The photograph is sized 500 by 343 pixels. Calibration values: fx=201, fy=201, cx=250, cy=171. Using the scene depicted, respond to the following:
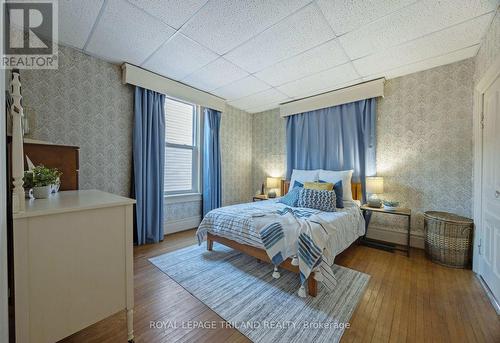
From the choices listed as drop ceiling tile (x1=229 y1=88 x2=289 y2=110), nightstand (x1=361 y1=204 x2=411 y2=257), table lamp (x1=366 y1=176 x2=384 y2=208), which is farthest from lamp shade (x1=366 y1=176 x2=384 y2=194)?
drop ceiling tile (x1=229 y1=88 x2=289 y2=110)

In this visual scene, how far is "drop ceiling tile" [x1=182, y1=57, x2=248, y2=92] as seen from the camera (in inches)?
107

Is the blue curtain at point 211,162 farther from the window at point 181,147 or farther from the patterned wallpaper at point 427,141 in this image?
the patterned wallpaper at point 427,141

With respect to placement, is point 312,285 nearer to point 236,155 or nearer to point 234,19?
point 234,19

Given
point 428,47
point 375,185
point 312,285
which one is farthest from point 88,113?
point 428,47

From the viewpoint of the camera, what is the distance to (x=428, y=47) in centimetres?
227

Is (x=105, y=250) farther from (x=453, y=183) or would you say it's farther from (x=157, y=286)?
(x=453, y=183)

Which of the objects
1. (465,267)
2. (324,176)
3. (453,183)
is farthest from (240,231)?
(453,183)

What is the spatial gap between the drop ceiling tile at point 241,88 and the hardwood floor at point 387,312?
286 centimetres

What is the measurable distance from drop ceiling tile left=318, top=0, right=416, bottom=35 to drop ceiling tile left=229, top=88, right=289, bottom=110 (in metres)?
1.65

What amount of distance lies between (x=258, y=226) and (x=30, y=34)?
3.13 meters

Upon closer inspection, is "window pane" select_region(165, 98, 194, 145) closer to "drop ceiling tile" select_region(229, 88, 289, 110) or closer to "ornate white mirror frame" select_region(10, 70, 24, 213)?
"drop ceiling tile" select_region(229, 88, 289, 110)

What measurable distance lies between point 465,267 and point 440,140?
1556 mm

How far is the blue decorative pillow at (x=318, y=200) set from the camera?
258 centimetres

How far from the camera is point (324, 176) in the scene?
126 inches
